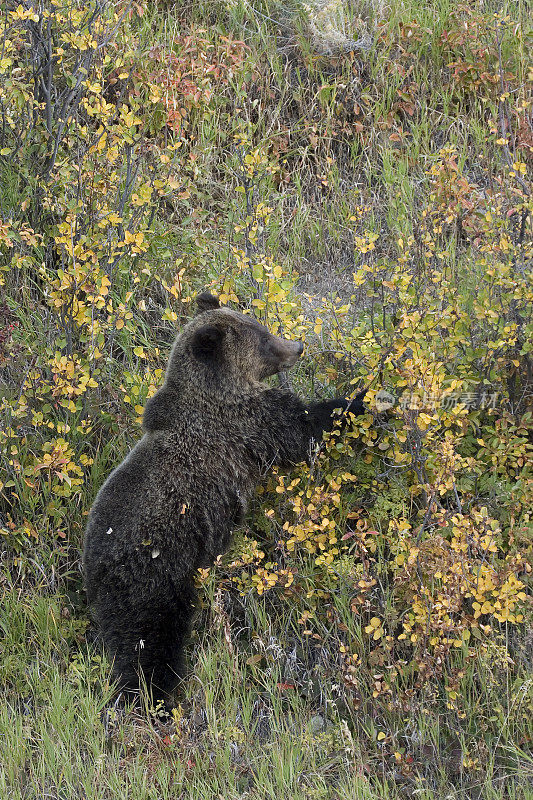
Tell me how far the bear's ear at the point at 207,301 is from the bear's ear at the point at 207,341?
1.20 feet

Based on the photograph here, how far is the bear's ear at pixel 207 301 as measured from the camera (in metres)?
5.18

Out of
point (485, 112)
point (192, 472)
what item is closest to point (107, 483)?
point (192, 472)

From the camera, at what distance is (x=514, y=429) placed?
4.51 m

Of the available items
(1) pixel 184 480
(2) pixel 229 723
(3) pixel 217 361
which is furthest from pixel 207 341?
(2) pixel 229 723

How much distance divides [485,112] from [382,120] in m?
0.83

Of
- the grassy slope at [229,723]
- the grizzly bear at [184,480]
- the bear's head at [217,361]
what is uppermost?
the bear's head at [217,361]

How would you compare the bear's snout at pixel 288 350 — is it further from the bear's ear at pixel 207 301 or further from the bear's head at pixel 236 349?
the bear's ear at pixel 207 301

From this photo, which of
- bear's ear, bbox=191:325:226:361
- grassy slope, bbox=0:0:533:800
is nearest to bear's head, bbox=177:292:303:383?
bear's ear, bbox=191:325:226:361

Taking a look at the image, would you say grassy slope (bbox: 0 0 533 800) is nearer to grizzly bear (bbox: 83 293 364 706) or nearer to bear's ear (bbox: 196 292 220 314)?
grizzly bear (bbox: 83 293 364 706)

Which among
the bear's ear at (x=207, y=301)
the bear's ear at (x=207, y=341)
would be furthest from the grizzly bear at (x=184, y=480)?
the bear's ear at (x=207, y=301)

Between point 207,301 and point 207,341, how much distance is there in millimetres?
445

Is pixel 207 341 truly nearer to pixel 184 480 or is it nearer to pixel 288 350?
pixel 288 350

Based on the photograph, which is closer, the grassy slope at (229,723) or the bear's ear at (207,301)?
the grassy slope at (229,723)

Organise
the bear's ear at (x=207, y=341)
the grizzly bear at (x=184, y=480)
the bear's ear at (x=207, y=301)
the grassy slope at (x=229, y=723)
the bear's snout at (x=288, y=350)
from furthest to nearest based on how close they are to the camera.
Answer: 1. the bear's ear at (x=207, y=301)
2. the bear's snout at (x=288, y=350)
3. the bear's ear at (x=207, y=341)
4. the grizzly bear at (x=184, y=480)
5. the grassy slope at (x=229, y=723)
